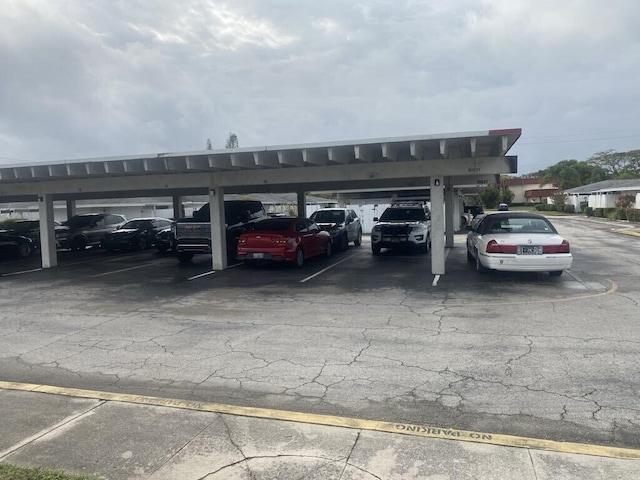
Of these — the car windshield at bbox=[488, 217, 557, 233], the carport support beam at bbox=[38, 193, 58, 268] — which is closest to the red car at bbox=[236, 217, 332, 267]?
the car windshield at bbox=[488, 217, 557, 233]

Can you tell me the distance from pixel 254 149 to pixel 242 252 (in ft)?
10.9

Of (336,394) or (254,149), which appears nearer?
(336,394)

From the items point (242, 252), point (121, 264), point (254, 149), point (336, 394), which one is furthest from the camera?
point (121, 264)

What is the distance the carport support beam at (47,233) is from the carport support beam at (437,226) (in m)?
12.7

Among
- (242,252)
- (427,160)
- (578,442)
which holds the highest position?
(427,160)

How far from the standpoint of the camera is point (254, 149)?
12.1 m

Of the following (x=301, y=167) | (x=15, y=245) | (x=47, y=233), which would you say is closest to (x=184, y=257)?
(x=47, y=233)

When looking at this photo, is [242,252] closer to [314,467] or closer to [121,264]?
[121,264]

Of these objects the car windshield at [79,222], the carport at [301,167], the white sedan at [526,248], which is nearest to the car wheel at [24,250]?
the car windshield at [79,222]

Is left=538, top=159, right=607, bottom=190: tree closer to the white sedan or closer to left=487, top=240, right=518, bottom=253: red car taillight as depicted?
the white sedan

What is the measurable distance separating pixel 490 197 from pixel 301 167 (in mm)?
47682

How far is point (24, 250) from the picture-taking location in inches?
827

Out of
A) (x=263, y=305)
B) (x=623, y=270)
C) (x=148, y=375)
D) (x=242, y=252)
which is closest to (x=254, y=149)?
(x=242, y=252)

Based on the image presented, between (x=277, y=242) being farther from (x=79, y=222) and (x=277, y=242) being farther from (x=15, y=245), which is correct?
(x=79, y=222)
